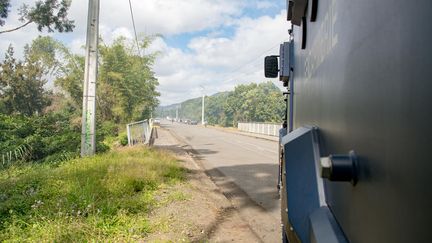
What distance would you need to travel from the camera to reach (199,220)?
5645 mm

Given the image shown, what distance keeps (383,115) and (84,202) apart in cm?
510

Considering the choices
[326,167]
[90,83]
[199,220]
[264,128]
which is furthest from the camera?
[264,128]

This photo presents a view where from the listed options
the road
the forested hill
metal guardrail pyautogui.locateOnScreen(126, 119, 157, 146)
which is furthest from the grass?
the forested hill

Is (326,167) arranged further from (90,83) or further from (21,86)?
(21,86)

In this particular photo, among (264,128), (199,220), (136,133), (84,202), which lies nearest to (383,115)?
(199,220)

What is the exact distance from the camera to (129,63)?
25672mm

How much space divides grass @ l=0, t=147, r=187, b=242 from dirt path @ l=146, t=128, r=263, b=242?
21 cm

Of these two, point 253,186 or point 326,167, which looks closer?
point 326,167

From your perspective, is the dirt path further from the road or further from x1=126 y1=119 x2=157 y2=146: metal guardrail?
x1=126 y1=119 x2=157 y2=146: metal guardrail

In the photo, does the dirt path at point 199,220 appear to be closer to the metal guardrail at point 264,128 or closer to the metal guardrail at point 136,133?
the metal guardrail at point 136,133

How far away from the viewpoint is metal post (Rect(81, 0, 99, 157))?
9.64 metres

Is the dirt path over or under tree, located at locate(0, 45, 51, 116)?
under

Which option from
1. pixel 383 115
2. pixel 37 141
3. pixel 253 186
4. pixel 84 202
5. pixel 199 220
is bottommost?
pixel 253 186

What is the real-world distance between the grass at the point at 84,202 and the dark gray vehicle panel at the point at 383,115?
11.7ft
